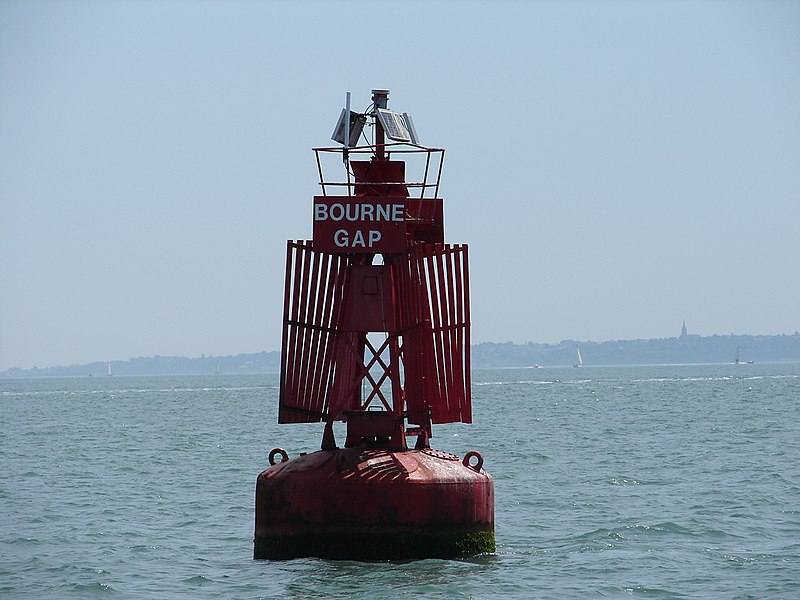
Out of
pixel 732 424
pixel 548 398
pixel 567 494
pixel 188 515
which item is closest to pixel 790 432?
pixel 732 424

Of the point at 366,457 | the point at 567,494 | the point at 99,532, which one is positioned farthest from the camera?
the point at 567,494

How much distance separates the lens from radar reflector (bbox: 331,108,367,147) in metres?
23.6

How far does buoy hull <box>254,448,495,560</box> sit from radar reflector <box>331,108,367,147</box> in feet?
16.1

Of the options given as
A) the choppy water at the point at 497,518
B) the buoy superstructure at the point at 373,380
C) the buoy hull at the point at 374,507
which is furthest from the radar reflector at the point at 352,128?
the choppy water at the point at 497,518

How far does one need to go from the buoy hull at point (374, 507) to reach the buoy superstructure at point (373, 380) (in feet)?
0.07

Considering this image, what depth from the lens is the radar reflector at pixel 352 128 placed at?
931 inches

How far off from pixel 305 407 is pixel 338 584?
3842mm

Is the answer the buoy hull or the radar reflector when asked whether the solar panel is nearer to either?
the radar reflector

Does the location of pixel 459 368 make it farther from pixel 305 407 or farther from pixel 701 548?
pixel 701 548

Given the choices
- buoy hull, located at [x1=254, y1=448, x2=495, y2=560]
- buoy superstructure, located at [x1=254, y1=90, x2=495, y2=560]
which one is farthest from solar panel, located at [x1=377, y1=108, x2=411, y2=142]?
buoy hull, located at [x1=254, y1=448, x2=495, y2=560]

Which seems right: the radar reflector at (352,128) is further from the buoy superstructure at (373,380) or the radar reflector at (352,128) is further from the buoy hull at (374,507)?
the buoy hull at (374,507)

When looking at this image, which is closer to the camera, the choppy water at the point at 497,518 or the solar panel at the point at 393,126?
the choppy water at the point at 497,518

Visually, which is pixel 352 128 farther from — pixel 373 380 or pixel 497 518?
pixel 497 518

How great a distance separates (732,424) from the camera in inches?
2564
